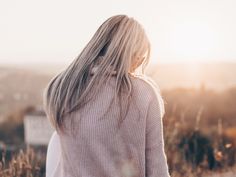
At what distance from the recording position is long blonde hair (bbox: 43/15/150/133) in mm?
2174

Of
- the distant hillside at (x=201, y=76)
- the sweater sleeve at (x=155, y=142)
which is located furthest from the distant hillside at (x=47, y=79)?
the sweater sleeve at (x=155, y=142)

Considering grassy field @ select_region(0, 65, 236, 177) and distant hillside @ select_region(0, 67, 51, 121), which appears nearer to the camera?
grassy field @ select_region(0, 65, 236, 177)

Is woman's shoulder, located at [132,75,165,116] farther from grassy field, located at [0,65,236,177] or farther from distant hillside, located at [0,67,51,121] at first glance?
distant hillside, located at [0,67,51,121]

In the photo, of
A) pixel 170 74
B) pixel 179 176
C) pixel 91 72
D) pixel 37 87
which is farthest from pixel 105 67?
pixel 37 87

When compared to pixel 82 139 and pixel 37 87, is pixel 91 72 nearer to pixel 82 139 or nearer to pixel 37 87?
pixel 82 139

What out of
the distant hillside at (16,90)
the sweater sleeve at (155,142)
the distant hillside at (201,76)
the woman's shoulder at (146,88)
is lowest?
the distant hillside at (16,90)

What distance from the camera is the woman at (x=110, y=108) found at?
218cm

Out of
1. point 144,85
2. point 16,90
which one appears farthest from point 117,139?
point 16,90

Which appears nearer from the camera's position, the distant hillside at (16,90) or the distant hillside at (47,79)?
the distant hillside at (47,79)

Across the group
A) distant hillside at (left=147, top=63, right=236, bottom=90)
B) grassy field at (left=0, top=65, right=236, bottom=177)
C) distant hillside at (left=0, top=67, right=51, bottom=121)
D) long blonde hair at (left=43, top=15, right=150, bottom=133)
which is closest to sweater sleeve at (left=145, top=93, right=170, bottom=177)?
long blonde hair at (left=43, top=15, right=150, bottom=133)

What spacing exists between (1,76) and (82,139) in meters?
7.65

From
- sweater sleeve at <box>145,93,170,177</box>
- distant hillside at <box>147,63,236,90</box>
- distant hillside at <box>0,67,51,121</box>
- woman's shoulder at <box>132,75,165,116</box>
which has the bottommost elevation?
distant hillside at <box>0,67,51,121</box>

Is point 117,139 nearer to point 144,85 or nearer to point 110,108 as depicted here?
point 110,108

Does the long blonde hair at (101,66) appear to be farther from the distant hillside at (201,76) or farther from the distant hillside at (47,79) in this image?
the distant hillside at (201,76)
